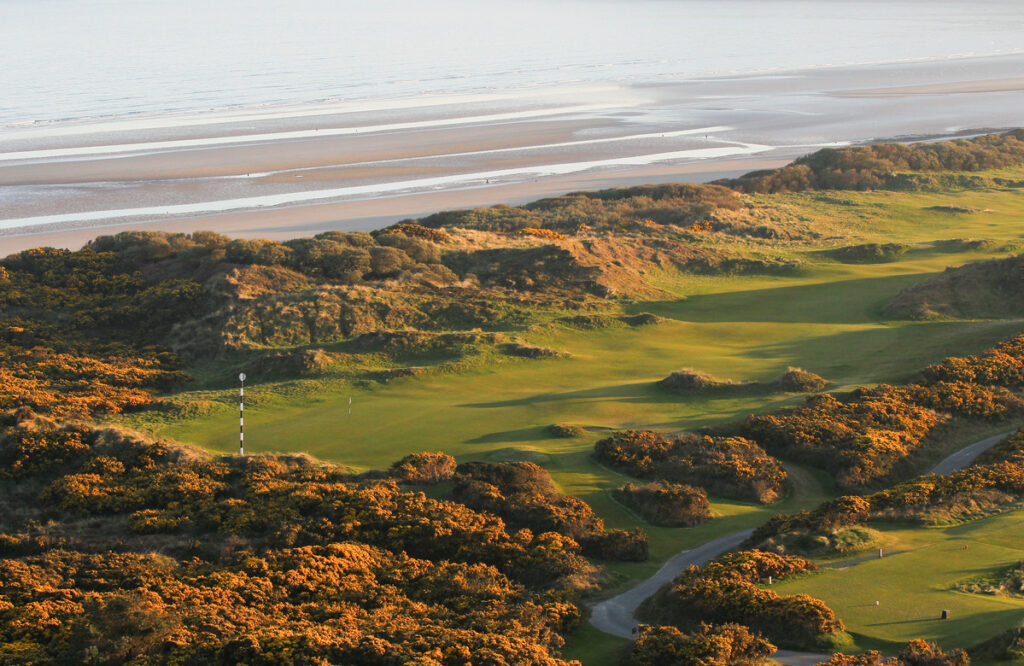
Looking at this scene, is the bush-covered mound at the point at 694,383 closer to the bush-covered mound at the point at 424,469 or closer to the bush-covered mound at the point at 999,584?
the bush-covered mound at the point at 424,469

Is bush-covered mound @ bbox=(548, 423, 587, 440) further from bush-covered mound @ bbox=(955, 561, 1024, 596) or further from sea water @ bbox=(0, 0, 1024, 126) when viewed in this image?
sea water @ bbox=(0, 0, 1024, 126)

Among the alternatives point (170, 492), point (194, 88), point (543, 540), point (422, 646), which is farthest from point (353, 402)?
point (194, 88)

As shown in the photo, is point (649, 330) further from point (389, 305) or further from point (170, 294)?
point (170, 294)

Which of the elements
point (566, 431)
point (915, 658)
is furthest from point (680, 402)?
point (915, 658)

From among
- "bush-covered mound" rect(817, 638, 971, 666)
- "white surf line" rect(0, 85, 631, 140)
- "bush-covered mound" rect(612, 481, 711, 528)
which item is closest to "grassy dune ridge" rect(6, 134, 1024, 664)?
"bush-covered mound" rect(612, 481, 711, 528)

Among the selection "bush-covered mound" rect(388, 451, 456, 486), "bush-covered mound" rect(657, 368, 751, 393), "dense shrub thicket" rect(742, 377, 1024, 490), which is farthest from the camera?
"bush-covered mound" rect(657, 368, 751, 393)

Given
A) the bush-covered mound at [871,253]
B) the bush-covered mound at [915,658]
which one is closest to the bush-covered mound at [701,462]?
the bush-covered mound at [915,658]

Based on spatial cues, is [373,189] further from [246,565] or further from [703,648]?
[703,648]
